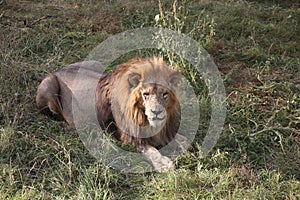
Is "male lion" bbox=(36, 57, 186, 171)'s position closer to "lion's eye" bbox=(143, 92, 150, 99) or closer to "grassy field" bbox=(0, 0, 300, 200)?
"lion's eye" bbox=(143, 92, 150, 99)

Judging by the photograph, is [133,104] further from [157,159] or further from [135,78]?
[157,159]

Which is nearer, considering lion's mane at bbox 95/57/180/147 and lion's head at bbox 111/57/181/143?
lion's head at bbox 111/57/181/143

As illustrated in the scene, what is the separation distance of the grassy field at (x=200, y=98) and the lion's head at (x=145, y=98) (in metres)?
0.38

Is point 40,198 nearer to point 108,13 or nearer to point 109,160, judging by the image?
point 109,160

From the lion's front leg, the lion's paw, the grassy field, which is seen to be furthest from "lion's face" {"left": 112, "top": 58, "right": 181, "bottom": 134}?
the grassy field

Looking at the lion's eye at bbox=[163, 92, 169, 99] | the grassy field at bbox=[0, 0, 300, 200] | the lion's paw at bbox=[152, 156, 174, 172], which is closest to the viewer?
the grassy field at bbox=[0, 0, 300, 200]

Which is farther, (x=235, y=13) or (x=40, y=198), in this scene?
(x=235, y=13)

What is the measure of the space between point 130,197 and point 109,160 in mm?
457

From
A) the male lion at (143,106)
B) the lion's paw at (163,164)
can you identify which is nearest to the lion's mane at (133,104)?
the male lion at (143,106)

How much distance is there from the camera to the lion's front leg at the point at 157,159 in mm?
4066

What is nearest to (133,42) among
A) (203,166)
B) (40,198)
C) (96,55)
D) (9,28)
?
(96,55)

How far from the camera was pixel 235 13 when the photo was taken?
23.5 feet

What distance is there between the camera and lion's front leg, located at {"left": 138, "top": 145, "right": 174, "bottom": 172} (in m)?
4.07

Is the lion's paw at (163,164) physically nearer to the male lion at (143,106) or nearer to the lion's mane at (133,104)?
the male lion at (143,106)
